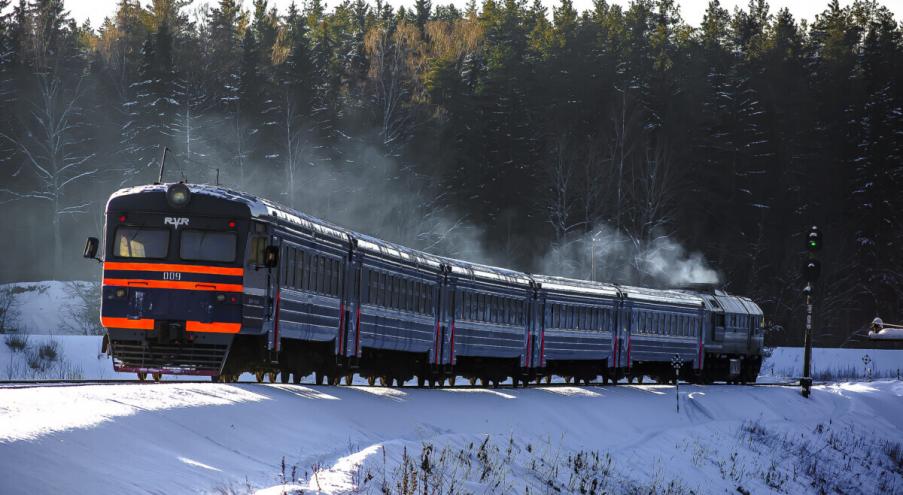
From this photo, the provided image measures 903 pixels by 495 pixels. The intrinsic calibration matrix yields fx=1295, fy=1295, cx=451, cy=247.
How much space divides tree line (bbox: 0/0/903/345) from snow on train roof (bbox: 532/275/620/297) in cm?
2442

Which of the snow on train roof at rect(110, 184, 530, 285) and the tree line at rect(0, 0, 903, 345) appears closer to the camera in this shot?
the snow on train roof at rect(110, 184, 530, 285)

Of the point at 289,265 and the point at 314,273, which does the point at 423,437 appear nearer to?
the point at 289,265

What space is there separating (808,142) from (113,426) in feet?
229

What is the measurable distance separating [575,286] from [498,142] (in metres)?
33.5

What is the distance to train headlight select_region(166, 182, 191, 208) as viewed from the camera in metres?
19.6

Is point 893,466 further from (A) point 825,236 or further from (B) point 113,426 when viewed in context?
(A) point 825,236

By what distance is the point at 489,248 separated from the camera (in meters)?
66.8

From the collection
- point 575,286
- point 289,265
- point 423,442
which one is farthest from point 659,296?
point 423,442

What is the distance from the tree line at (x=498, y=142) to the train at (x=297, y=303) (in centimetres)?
2971

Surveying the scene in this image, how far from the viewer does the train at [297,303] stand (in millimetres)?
19234

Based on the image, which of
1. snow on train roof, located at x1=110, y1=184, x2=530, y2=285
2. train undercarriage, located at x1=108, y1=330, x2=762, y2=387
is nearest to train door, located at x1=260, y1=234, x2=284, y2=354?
train undercarriage, located at x1=108, y1=330, x2=762, y2=387

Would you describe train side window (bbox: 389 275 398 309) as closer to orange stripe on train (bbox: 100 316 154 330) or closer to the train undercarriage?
the train undercarriage

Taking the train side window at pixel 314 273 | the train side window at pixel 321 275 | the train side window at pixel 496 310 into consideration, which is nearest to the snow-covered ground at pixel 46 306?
the train side window at pixel 496 310

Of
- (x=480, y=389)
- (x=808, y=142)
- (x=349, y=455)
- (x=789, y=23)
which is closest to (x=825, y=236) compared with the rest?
(x=808, y=142)
